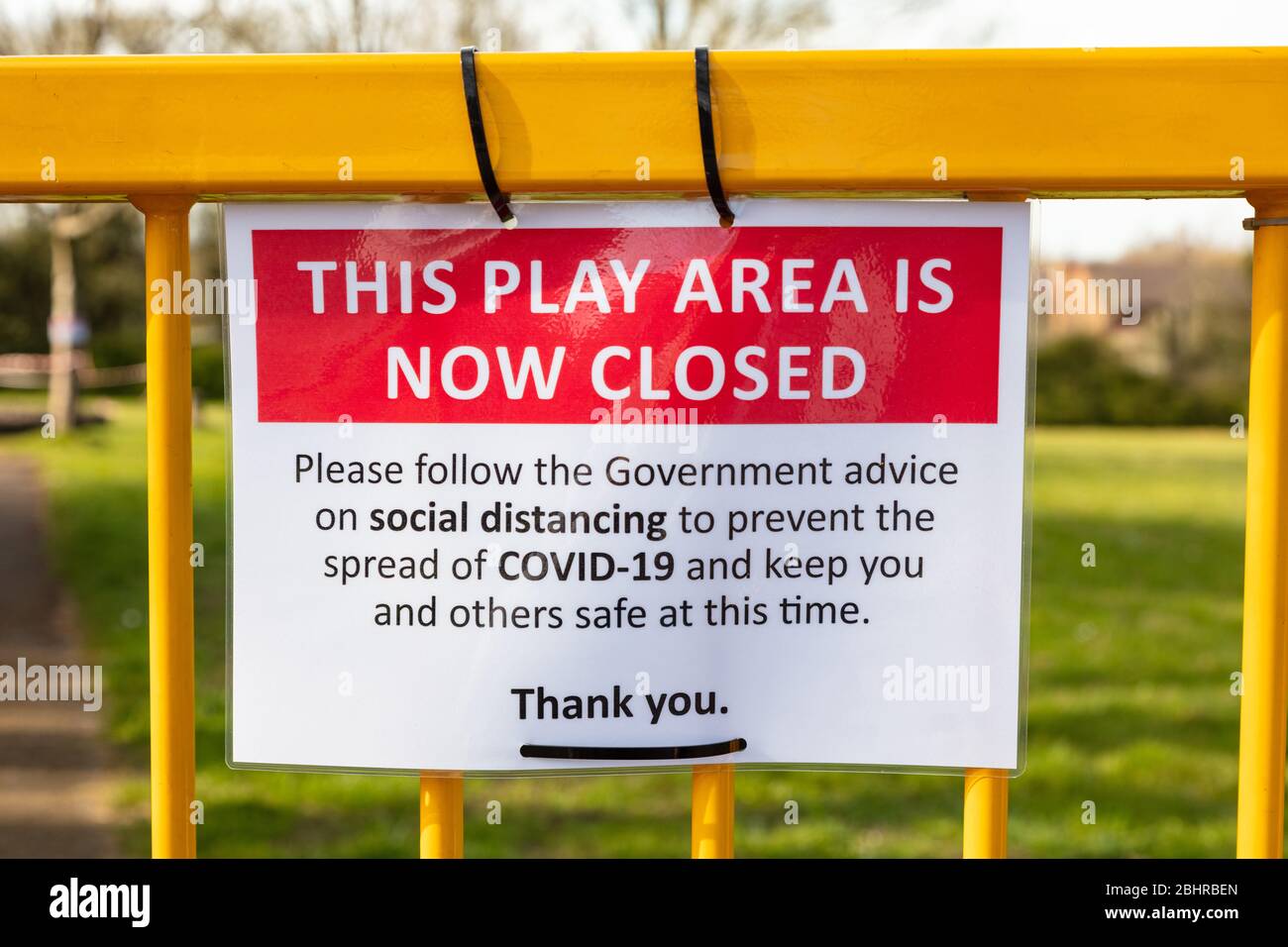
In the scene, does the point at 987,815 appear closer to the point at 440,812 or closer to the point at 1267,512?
the point at 1267,512

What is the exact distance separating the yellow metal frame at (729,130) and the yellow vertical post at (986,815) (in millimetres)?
270

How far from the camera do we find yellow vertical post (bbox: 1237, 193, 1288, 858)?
49.1 inches

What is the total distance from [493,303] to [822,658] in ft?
1.64

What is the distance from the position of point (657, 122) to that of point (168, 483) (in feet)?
2.01

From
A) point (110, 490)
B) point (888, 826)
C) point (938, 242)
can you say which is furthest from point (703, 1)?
point (110, 490)

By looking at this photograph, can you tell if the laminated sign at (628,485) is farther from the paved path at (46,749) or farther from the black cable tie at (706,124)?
the paved path at (46,749)

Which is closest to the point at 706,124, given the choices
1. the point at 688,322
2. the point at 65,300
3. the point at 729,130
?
the point at 729,130

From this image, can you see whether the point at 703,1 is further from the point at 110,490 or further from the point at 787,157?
the point at 110,490

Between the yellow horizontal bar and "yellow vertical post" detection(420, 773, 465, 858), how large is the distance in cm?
62

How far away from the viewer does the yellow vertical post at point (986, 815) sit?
1.32 metres

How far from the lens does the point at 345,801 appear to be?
4891 millimetres

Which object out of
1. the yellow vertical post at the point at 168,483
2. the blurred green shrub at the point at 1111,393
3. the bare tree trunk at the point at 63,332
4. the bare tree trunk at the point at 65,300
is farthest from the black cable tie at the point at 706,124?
the blurred green shrub at the point at 1111,393

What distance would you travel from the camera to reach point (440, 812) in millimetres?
1338

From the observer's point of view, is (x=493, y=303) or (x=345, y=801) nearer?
(x=493, y=303)
